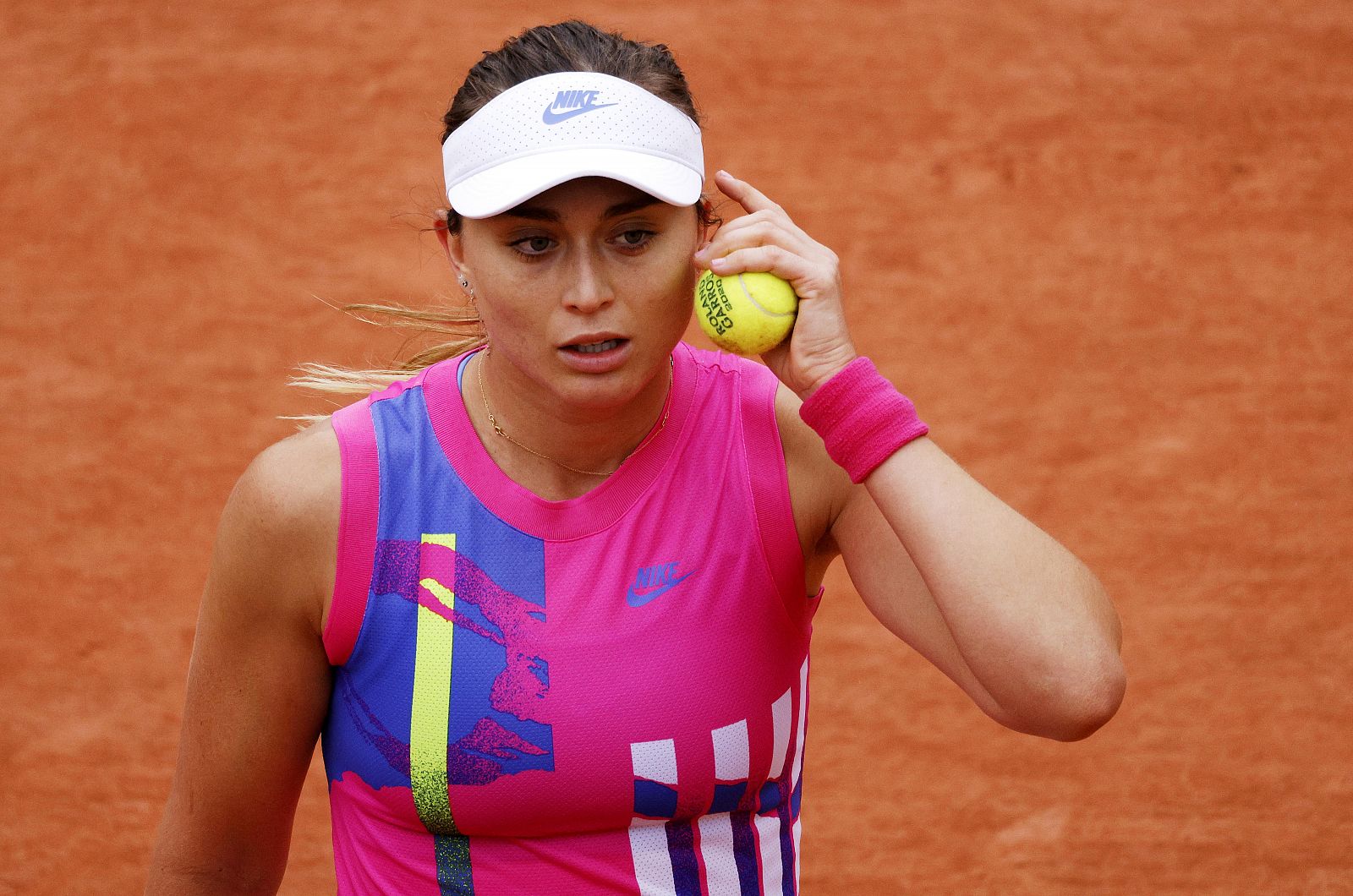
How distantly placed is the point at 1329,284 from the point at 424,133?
5267mm

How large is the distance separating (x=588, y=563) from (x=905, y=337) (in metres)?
5.57

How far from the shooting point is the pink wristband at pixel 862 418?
2.45 meters

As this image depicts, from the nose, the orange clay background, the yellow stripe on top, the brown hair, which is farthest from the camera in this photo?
the orange clay background

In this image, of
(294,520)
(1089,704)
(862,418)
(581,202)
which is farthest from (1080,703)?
(294,520)

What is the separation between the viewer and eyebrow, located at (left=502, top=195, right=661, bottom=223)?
2.42 m

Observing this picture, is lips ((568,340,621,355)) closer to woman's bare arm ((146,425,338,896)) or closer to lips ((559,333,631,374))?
lips ((559,333,631,374))

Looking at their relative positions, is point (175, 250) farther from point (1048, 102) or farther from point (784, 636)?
point (784, 636)

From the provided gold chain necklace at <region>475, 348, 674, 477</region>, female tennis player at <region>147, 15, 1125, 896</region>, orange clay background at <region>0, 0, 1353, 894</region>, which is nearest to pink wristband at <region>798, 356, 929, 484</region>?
female tennis player at <region>147, 15, 1125, 896</region>

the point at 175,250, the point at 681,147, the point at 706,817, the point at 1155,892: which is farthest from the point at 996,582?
the point at 175,250

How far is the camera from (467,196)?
246 cm

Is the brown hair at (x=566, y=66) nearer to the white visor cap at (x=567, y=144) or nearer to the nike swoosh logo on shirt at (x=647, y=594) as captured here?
the white visor cap at (x=567, y=144)

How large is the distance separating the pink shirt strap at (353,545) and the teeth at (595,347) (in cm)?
40

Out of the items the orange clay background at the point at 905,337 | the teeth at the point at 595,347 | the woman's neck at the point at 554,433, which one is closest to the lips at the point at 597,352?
the teeth at the point at 595,347

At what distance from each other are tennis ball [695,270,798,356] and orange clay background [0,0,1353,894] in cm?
224
